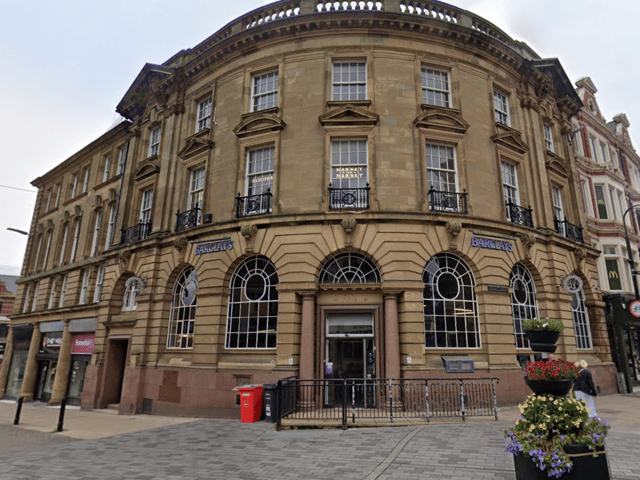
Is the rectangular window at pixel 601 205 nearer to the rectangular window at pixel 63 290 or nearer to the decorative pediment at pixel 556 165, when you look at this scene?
the decorative pediment at pixel 556 165

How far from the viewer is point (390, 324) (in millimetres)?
13719

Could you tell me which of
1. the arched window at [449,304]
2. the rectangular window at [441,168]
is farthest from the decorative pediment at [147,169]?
the arched window at [449,304]

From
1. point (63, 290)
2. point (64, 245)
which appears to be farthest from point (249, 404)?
point (64, 245)

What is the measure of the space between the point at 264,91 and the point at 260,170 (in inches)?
151

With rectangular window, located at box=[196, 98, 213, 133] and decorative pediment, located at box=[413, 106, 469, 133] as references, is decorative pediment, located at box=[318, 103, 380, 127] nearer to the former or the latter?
decorative pediment, located at box=[413, 106, 469, 133]

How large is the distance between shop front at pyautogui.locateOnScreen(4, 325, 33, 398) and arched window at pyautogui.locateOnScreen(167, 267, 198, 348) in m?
17.8

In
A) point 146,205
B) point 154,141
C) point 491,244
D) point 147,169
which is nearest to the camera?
point 491,244

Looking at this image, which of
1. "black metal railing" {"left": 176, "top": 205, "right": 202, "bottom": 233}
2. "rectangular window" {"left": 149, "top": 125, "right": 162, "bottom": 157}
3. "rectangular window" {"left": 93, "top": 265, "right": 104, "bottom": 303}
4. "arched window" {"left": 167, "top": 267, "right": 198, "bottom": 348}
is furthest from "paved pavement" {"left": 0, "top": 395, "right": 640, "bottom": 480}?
"rectangular window" {"left": 149, "top": 125, "right": 162, "bottom": 157}

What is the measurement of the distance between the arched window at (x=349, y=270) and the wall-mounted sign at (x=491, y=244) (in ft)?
13.1

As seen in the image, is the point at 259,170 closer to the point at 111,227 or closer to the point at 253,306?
the point at 253,306

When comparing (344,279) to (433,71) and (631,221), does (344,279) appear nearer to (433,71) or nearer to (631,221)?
(433,71)

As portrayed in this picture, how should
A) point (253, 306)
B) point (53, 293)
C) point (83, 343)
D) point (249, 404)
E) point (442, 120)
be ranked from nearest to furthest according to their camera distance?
1. point (249, 404)
2. point (253, 306)
3. point (442, 120)
4. point (83, 343)
5. point (53, 293)

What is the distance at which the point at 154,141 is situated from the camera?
22281 mm

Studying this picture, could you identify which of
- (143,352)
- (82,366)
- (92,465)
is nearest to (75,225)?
(82,366)
